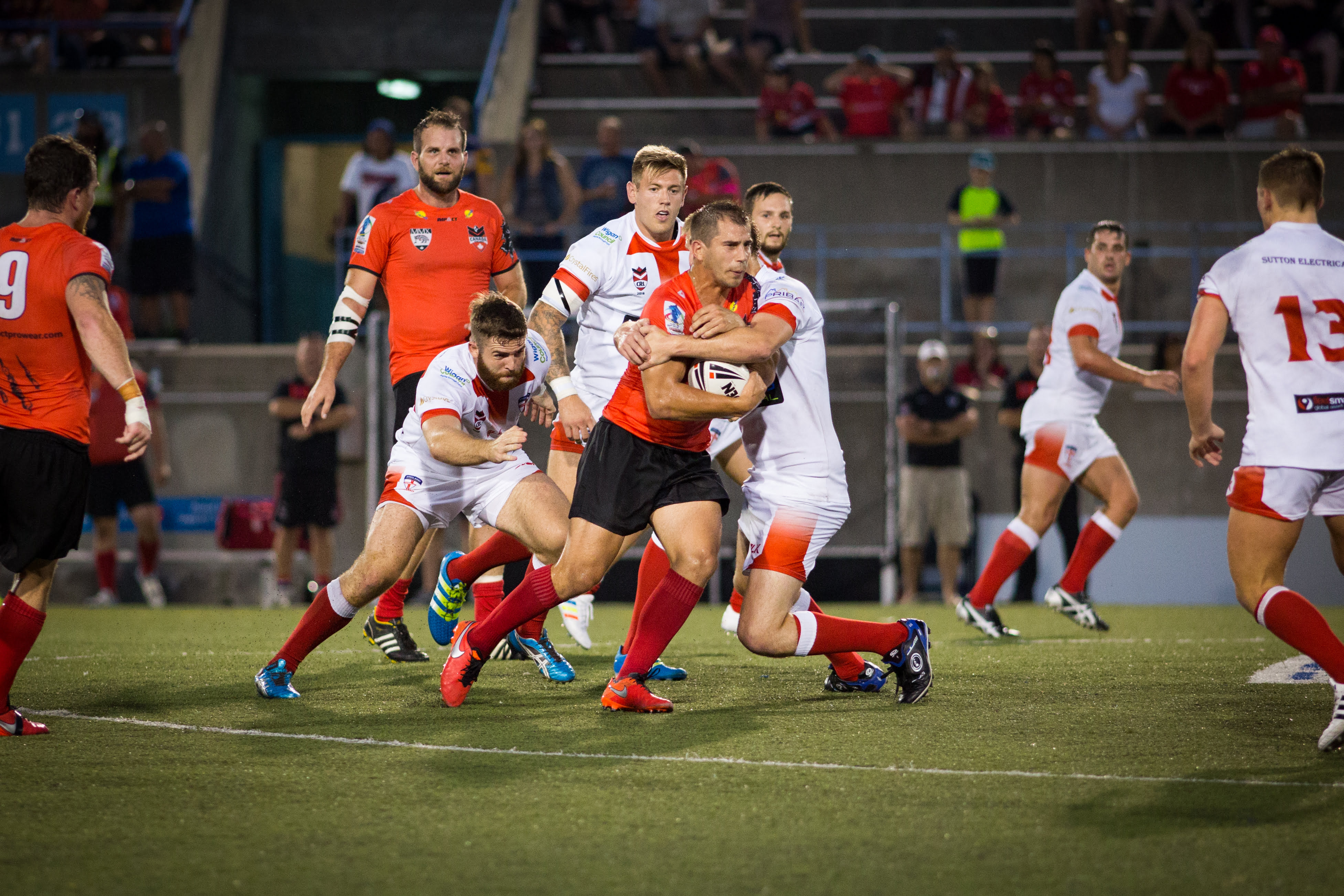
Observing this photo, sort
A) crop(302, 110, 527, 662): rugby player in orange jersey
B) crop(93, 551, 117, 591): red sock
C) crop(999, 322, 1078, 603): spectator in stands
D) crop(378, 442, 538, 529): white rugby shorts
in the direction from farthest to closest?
crop(93, 551, 117, 591): red sock → crop(999, 322, 1078, 603): spectator in stands → crop(302, 110, 527, 662): rugby player in orange jersey → crop(378, 442, 538, 529): white rugby shorts

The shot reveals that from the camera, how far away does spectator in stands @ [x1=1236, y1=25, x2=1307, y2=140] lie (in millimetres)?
16531

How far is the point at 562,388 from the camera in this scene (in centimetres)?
629

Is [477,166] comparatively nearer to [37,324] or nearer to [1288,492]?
[37,324]

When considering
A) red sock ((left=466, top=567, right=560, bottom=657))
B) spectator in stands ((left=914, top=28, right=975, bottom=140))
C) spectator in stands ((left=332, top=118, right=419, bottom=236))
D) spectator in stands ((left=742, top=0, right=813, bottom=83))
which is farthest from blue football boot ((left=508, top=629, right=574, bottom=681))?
spectator in stands ((left=742, top=0, right=813, bottom=83))

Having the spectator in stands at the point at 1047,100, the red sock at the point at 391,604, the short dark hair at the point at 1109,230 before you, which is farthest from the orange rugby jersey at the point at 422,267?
the spectator in stands at the point at 1047,100

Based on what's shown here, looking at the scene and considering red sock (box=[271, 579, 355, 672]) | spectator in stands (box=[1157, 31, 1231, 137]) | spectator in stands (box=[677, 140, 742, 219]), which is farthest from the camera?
spectator in stands (box=[1157, 31, 1231, 137])

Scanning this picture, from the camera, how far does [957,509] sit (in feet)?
42.7

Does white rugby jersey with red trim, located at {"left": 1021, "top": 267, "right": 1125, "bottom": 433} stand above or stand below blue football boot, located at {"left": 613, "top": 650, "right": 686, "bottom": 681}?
above

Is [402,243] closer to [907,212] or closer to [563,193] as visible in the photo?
[563,193]

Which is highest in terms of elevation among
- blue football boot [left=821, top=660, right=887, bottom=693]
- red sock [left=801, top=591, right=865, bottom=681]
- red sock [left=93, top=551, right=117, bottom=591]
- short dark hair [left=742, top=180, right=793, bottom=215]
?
short dark hair [left=742, top=180, right=793, bottom=215]

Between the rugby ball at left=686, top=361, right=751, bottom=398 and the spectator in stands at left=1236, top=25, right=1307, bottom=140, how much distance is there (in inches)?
524

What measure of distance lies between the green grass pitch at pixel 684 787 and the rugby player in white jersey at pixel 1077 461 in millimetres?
1490

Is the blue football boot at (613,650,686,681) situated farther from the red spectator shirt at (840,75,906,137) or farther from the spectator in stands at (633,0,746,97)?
the spectator in stands at (633,0,746,97)

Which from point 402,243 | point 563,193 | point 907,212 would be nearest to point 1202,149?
point 907,212
